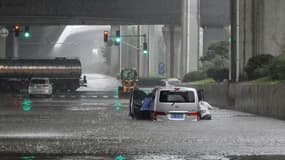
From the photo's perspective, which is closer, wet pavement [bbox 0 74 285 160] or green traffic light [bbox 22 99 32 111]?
wet pavement [bbox 0 74 285 160]

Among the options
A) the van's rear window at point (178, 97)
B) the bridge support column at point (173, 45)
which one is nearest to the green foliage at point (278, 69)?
the van's rear window at point (178, 97)

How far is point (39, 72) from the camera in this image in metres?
83.6

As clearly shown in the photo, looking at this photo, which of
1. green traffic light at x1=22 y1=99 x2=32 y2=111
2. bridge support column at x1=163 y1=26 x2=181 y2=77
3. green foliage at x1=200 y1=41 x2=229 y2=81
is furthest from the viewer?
bridge support column at x1=163 y1=26 x2=181 y2=77

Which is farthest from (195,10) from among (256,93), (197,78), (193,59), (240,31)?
(256,93)

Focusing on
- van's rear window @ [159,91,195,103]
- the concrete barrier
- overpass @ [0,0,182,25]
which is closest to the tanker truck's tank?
overpass @ [0,0,182,25]

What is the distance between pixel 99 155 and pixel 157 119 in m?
11.5

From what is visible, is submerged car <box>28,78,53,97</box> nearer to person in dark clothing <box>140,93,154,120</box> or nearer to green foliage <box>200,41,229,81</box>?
green foliage <box>200,41,229,81</box>

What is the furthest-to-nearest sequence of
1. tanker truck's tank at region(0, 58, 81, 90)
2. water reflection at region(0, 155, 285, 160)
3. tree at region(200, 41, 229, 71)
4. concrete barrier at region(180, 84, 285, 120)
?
1. tanker truck's tank at region(0, 58, 81, 90)
2. tree at region(200, 41, 229, 71)
3. concrete barrier at region(180, 84, 285, 120)
4. water reflection at region(0, 155, 285, 160)

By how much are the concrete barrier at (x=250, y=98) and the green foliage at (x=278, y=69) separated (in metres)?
0.79

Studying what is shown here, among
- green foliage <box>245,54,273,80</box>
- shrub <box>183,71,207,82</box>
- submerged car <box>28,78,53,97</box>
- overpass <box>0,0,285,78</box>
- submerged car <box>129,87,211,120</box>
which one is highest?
overpass <box>0,0,285,78</box>

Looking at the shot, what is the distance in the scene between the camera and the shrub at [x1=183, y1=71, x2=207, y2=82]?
64938 mm

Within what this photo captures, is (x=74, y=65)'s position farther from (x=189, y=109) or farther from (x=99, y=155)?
(x=99, y=155)

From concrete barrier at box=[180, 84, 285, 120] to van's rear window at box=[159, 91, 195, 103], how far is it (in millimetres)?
4535

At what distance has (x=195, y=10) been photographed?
71.2 meters
